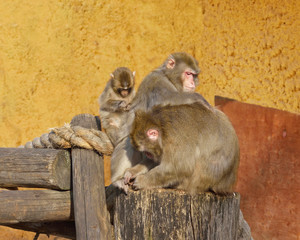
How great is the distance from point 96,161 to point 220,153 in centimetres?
87

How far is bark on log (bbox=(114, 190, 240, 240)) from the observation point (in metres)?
2.81

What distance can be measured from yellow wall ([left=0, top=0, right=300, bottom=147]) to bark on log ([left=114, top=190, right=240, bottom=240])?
3.55m

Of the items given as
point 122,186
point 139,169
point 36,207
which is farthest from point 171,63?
point 36,207

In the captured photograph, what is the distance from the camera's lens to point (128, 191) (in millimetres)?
3066

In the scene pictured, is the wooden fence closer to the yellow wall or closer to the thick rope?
the thick rope

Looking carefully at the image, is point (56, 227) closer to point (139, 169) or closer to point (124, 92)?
point (139, 169)

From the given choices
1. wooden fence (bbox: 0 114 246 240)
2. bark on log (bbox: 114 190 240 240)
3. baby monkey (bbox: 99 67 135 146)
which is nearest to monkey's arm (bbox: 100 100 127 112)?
baby monkey (bbox: 99 67 135 146)

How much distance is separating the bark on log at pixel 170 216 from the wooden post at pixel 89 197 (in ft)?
1.26

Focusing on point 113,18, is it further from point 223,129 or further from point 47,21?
point 223,129

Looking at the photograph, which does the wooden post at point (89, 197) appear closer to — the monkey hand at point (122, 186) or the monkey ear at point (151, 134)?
the monkey hand at point (122, 186)

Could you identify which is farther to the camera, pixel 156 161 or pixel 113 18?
pixel 113 18

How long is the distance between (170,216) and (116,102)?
219 cm

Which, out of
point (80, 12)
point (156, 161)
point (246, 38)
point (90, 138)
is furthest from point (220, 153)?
point (80, 12)

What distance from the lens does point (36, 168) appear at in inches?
135
